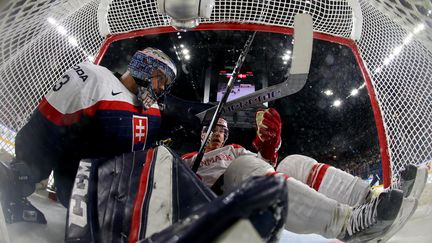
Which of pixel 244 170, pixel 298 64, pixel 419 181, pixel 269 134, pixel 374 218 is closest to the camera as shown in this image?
pixel 374 218

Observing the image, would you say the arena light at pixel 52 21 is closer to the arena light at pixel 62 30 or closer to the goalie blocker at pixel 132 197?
the arena light at pixel 62 30

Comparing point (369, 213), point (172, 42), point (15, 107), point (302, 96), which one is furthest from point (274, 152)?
point (302, 96)

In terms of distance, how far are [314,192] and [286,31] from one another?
133 cm

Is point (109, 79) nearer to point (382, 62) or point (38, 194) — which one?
point (38, 194)

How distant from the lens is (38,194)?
5.50 ft

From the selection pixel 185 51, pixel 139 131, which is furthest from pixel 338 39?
pixel 185 51

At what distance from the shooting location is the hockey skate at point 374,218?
1.18 m

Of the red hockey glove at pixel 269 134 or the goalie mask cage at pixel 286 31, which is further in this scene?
the goalie mask cage at pixel 286 31

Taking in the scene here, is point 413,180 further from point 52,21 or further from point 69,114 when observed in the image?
point 52,21

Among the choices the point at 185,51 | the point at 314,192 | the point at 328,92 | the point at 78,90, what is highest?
the point at 314,192

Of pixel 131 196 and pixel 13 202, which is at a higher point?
pixel 131 196

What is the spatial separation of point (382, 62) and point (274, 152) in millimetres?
1043

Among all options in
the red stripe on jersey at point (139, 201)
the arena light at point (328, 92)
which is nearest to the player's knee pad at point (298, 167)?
the red stripe on jersey at point (139, 201)

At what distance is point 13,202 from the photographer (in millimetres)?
1190
